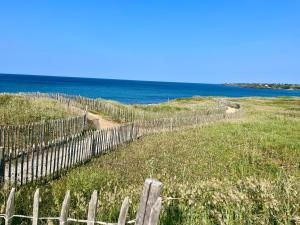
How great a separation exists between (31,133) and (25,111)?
22.9 ft

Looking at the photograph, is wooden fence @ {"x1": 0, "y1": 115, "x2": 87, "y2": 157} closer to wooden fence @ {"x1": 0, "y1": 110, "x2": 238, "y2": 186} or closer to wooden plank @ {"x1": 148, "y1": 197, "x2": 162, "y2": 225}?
wooden fence @ {"x1": 0, "y1": 110, "x2": 238, "y2": 186}

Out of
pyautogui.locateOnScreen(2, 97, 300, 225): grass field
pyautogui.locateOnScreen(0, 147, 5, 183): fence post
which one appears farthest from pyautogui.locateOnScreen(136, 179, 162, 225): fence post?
pyautogui.locateOnScreen(0, 147, 5, 183): fence post

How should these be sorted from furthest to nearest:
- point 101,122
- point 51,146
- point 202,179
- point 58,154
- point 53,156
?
point 101,122 < point 58,154 < point 53,156 < point 51,146 < point 202,179

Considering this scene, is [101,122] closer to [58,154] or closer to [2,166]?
[58,154]

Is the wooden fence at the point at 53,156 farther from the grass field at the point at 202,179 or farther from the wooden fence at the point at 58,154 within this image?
the grass field at the point at 202,179

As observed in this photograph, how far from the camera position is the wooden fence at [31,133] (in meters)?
14.7

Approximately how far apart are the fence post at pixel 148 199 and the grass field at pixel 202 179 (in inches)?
57.1

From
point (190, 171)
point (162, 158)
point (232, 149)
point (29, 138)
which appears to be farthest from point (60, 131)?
point (190, 171)

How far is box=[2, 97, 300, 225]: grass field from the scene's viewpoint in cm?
595

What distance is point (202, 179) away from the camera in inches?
413

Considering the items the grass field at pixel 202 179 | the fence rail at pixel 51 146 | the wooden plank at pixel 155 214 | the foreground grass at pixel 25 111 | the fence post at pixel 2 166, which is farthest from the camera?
the foreground grass at pixel 25 111

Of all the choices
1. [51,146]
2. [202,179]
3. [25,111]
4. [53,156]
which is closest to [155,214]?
[202,179]

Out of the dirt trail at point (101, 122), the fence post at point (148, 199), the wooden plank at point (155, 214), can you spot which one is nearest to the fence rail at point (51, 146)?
the dirt trail at point (101, 122)

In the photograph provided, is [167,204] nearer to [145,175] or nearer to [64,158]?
[145,175]
